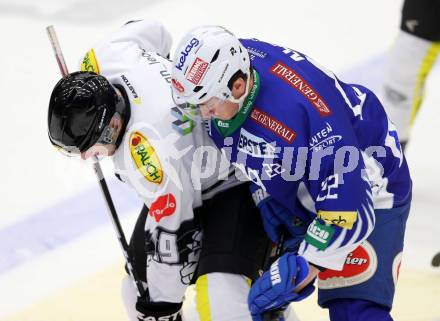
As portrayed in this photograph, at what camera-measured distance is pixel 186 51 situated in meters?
2.67

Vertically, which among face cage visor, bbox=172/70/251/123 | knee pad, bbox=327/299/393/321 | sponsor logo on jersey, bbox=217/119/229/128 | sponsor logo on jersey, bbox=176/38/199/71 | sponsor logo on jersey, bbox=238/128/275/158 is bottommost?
knee pad, bbox=327/299/393/321

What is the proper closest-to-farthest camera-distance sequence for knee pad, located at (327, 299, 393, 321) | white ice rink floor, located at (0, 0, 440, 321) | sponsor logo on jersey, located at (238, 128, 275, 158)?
sponsor logo on jersey, located at (238, 128, 275, 158)
knee pad, located at (327, 299, 393, 321)
white ice rink floor, located at (0, 0, 440, 321)

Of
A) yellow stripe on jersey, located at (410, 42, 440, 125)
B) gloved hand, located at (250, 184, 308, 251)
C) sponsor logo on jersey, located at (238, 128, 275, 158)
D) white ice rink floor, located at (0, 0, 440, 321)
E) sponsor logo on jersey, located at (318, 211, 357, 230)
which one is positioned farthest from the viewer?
yellow stripe on jersey, located at (410, 42, 440, 125)

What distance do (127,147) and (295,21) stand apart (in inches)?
132

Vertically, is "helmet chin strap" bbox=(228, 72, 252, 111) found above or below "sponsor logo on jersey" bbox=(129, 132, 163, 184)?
above

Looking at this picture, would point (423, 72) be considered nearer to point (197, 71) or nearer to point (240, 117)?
point (240, 117)

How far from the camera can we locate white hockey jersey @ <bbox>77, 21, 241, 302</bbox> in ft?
9.36

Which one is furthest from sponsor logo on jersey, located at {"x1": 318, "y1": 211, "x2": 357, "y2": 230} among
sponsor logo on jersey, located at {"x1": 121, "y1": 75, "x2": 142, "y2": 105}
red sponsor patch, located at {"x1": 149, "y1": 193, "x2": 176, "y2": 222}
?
sponsor logo on jersey, located at {"x1": 121, "y1": 75, "x2": 142, "y2": 105}

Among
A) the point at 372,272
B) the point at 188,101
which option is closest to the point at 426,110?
the point at 372,272

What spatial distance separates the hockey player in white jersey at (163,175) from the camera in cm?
283

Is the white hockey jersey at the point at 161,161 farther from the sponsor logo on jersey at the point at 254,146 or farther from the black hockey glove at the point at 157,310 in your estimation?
the sponsor logo on jersey at the point at 254,146

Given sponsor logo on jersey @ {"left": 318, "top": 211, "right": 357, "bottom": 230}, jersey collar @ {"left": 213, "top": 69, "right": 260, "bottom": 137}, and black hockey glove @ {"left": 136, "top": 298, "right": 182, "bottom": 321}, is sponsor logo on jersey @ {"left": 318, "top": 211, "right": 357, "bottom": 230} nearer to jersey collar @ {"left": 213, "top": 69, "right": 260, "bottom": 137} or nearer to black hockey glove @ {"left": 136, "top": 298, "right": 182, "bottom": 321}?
jersey collar @ {"left": 213, "top": 69, "right": 260, "bottom": 137}

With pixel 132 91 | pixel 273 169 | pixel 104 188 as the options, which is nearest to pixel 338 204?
pixel 273 169

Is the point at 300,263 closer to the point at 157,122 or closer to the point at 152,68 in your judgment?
the point at 157,122
